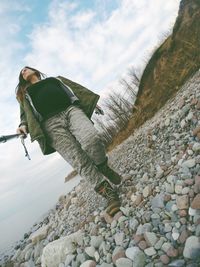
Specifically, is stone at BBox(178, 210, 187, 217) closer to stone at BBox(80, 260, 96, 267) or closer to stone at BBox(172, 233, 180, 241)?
stone at BBox(172, 233, 180, 241)

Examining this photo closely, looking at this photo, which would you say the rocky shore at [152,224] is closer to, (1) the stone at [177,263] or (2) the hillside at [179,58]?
(1) the stone at [177,263]

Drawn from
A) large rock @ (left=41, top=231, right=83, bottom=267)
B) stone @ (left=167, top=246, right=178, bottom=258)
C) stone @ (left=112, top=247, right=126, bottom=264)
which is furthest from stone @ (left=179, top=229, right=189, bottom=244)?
large rock @ (left=41, top=231, right=83, bottom=267)

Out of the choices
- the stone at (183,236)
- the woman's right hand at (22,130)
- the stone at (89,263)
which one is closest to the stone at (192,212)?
the stone at (183,236)

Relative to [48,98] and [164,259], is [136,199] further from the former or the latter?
[48,98]

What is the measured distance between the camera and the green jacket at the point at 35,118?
428cm

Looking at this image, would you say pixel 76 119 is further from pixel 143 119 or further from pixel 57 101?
pixel 143 119

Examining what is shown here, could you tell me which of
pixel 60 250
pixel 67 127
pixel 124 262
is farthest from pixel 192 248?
pixel 67 127

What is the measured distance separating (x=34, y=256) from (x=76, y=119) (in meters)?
2.64

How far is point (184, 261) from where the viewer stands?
237 centimetres

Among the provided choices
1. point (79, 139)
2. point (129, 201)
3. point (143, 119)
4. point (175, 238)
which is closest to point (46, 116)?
point (79, 139)

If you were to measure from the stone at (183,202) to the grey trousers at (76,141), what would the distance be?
140 centimetres

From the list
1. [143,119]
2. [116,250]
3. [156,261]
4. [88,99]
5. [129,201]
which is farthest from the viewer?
[143,119]

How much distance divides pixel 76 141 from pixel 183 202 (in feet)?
6.29

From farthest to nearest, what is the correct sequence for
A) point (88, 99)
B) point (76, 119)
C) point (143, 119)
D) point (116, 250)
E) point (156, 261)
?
point (143, 119)
point (88, 99)
point (76, 119)
point (116, 250)
point (156, 261)
